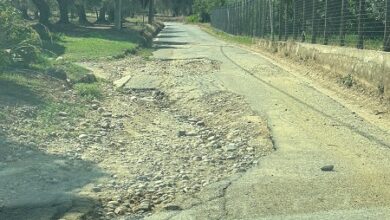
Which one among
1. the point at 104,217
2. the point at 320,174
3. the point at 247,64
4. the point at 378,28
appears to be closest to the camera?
the point at 104,217

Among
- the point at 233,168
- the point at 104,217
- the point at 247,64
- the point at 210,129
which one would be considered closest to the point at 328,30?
the point at 247,64

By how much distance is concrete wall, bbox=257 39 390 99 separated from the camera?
1176 cm

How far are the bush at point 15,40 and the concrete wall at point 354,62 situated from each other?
7.20 meters

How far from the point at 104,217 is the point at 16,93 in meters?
5.64

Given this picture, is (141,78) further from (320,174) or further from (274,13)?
(274,13)

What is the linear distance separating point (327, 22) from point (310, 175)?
→ 11.2m

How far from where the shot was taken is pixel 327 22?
17.2 m

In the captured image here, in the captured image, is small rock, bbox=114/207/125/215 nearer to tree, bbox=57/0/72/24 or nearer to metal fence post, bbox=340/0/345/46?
metal fence post, bbox=340/0/345/46

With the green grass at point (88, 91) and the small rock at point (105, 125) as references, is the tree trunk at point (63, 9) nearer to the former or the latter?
the green grass at point (88, 91)

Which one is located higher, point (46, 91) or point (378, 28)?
point (378, 28)

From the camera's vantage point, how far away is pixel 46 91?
37.7 feet

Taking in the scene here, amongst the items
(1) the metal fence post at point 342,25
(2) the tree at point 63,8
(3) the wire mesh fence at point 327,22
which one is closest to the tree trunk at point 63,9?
(2) the tree at point 63,8

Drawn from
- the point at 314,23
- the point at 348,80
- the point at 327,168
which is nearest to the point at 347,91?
the point at 348,80

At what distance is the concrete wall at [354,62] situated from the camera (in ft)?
38.6
